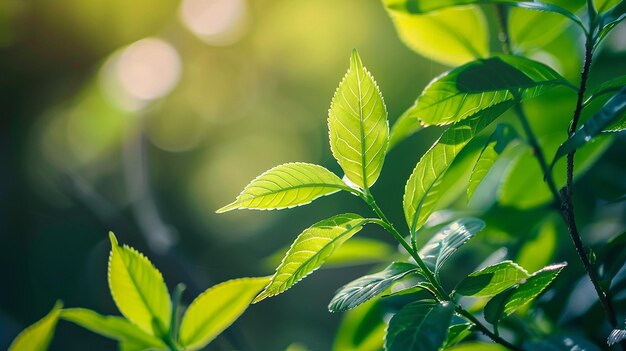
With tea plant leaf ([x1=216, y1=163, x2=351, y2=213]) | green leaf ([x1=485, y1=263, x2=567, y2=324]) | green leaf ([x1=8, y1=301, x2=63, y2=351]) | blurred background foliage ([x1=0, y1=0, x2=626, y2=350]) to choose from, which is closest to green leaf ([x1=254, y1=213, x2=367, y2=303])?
tea plant leaf ([x1=216, y1=163, x2=351, y2=213])

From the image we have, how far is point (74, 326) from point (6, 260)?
15.1 inches

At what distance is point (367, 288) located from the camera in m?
0.46

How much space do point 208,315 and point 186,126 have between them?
2.07m

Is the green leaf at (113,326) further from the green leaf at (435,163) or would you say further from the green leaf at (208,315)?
the green leaf at (435,163)

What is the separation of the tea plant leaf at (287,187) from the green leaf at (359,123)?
0.07ft

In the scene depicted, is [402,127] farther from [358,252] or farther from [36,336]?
[36,336]

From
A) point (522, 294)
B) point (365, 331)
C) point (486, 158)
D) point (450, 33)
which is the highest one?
point (450, 33)

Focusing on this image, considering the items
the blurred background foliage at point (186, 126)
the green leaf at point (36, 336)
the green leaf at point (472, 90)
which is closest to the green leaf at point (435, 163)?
the green leaf at point (472, 90)

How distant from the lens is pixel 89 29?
99.6 inches

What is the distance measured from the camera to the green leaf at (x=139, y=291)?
22.1 inches

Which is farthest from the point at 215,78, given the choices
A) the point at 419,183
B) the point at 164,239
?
the point at 419,183

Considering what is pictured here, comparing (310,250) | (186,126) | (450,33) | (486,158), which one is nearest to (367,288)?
(310,250)

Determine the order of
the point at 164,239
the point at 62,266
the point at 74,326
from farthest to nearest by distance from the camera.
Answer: the point at 62,266 < the point at 74,326 < the point at 164,239

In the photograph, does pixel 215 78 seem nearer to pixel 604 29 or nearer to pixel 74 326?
pixel 74 326
